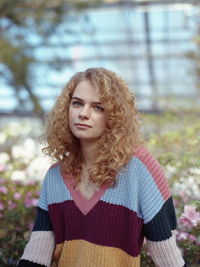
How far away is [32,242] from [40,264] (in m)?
0.10

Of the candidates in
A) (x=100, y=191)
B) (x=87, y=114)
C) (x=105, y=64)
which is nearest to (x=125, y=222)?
(x=100, y=191)

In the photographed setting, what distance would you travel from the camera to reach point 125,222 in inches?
71.6


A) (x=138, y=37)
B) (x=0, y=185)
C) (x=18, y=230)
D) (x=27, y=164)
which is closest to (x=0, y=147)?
(x=27, y=164)

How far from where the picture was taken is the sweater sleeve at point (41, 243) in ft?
6.38

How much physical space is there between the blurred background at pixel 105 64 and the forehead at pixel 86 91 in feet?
1.43

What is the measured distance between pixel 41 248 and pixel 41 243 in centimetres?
2

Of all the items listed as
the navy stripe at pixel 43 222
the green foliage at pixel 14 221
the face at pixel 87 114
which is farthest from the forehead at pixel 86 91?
the green foliage at pixel 14 221

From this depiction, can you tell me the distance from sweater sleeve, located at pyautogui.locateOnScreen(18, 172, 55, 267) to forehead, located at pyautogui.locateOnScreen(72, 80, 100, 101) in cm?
43

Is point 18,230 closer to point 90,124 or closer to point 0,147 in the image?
point 90,124

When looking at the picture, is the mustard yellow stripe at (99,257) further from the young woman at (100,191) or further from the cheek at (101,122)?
the cheek at (101,122)

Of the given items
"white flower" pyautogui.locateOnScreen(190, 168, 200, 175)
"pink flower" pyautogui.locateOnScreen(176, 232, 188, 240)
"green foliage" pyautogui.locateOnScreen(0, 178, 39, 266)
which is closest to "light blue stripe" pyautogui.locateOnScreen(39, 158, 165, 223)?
"pink flower" pyautogui.locateOnScreen(176, 232, 188, 240)

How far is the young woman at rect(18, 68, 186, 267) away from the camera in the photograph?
1.80 meters

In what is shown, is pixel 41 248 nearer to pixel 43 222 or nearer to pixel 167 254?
pixel 43 222

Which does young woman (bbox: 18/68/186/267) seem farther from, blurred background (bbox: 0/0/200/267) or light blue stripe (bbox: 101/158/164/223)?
blurred background (bbox: 0/0/200/267)
